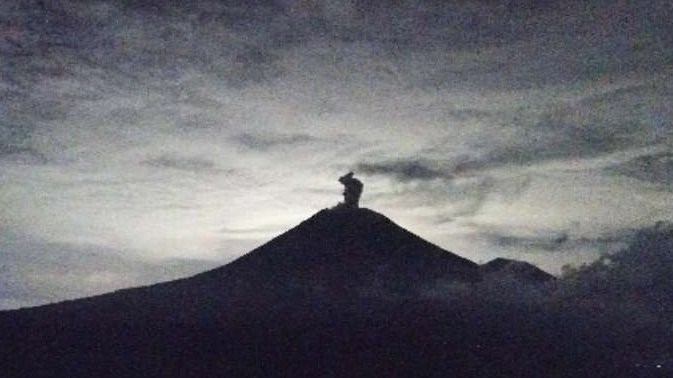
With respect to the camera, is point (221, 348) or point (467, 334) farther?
point (467, 334)

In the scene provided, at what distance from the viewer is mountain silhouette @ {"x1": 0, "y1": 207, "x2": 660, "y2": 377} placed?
418ft

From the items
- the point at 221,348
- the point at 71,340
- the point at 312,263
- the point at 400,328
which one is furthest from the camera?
the point at 312,263

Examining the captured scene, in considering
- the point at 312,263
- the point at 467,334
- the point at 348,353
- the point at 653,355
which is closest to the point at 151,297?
the point at 312,263

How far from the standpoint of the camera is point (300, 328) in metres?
159

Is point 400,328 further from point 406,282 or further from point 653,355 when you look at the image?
point 653,355

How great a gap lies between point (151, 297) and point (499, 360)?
90.8 metres

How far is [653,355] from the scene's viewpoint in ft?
582

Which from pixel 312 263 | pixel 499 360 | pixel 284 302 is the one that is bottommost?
pixel 499 360

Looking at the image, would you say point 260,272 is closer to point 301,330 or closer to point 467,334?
point 301,330

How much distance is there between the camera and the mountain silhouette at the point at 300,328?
418 ft

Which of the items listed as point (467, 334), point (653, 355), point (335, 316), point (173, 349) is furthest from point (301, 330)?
point (653, 355)

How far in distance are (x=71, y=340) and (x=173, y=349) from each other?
760 inches

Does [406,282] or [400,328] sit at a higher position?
[406,282]

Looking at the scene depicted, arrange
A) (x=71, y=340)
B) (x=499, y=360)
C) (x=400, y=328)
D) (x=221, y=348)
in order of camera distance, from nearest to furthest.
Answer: (x=71, y=340)
(x=221, y=348)
(x=499, y=360)
(x=400, y=328)
